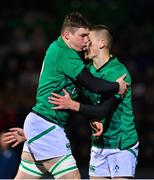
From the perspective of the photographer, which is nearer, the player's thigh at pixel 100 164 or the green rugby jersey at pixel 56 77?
the green rugby jersey at pixel 56 77

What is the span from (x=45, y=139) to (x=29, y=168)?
14.5 inches

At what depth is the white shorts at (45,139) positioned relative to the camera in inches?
233

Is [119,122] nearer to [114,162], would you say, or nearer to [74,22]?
[114,162]

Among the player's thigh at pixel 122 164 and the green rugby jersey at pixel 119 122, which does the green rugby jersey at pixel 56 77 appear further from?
the player's thigh at pixel 122 164

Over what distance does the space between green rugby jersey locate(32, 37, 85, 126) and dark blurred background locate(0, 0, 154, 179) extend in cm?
361

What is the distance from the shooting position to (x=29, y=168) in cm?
618

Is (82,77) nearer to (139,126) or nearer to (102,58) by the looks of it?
(102,58)

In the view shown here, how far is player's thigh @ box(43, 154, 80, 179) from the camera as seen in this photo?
5895mm

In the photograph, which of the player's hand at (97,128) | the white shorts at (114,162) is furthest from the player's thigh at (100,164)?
the player's hand at (97,128)

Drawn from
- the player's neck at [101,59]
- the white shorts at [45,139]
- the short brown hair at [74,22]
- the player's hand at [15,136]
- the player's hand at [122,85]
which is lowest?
the player's hand at [15,136]

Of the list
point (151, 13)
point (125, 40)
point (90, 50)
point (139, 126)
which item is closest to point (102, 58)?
point (90, 50)

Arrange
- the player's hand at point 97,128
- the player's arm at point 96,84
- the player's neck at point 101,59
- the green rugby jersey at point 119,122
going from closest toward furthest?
the player's arm at point 96,84
the player's hand at point 97,128
the green rugby jersey at point 119,122
the player's neck at point 101,59

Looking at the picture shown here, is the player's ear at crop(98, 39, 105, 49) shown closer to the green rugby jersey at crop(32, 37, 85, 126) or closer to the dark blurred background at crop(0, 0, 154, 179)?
the green rugby jersey at crop(32, 37, 85, 126)

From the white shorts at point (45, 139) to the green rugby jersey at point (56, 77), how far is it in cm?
6
